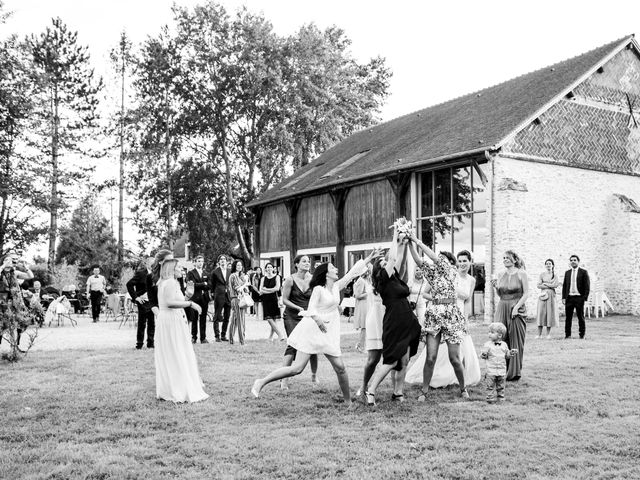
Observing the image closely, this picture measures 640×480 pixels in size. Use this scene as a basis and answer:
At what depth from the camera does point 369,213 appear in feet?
82.4

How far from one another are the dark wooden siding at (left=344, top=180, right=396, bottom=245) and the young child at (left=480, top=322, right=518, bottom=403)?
1594cm

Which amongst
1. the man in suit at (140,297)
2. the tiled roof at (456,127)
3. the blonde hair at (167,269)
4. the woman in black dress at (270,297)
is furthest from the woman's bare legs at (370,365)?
the tiled roof at (456,127)

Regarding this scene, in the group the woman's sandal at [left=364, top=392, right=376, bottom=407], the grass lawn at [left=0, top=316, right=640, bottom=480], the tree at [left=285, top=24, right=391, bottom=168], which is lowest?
the grass lawn at [left=0, top=316, right=640, bottom=480]

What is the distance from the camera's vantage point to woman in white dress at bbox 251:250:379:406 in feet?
→ 23.7

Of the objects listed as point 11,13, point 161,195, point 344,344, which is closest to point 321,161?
point 161,195

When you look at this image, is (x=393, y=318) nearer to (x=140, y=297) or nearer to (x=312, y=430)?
(x=312, y=430)

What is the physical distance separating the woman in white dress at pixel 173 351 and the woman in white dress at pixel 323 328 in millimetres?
835

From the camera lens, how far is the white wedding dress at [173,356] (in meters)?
7.71

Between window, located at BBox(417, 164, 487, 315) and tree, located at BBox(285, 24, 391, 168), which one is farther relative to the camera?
tree, located at BBox(285, 24, 391, 168)

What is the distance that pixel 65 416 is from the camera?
684 centimetres

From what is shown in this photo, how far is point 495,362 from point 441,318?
0.77 m

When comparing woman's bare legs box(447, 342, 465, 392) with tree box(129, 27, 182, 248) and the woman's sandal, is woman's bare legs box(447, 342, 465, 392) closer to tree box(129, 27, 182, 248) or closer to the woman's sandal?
the woman's sandal

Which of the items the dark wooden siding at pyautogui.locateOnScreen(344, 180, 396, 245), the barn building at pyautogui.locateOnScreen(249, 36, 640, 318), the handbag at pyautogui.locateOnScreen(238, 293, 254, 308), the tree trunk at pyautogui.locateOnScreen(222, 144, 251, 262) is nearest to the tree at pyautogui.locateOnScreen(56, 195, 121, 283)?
the tree trunk at pyautogui.locateOnScreen(222, 144, 251, 262)

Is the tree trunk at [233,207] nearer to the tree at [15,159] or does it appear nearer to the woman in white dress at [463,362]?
the tree at [15,159]
